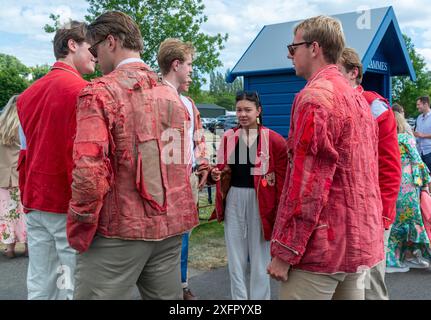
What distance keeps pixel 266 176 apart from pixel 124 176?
176 centimetres

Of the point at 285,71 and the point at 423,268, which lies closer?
the point at 423,268

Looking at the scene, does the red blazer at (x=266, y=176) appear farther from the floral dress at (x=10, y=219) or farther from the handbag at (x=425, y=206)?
the floral dress at (x=10, y=219)

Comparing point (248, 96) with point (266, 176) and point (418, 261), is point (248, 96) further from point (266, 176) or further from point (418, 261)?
point (418, 261)

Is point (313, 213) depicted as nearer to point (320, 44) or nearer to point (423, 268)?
point (320, 44)

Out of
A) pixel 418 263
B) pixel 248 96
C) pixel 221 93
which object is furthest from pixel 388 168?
pixel 221 93

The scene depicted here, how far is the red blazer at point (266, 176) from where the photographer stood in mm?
3580

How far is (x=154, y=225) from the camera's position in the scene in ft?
6.95

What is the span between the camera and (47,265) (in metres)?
2.87

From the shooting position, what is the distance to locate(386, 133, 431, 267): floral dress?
4.95 meters

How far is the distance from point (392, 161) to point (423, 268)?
9.48 ft

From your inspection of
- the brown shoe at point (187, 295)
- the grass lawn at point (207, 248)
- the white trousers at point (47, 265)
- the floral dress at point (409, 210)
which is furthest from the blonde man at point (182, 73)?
the floral dress at point (409, 210)

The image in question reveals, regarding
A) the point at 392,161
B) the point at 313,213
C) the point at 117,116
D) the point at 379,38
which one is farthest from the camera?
the point at 379,38

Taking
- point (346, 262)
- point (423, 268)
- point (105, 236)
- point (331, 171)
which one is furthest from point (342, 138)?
point (423, 268)
